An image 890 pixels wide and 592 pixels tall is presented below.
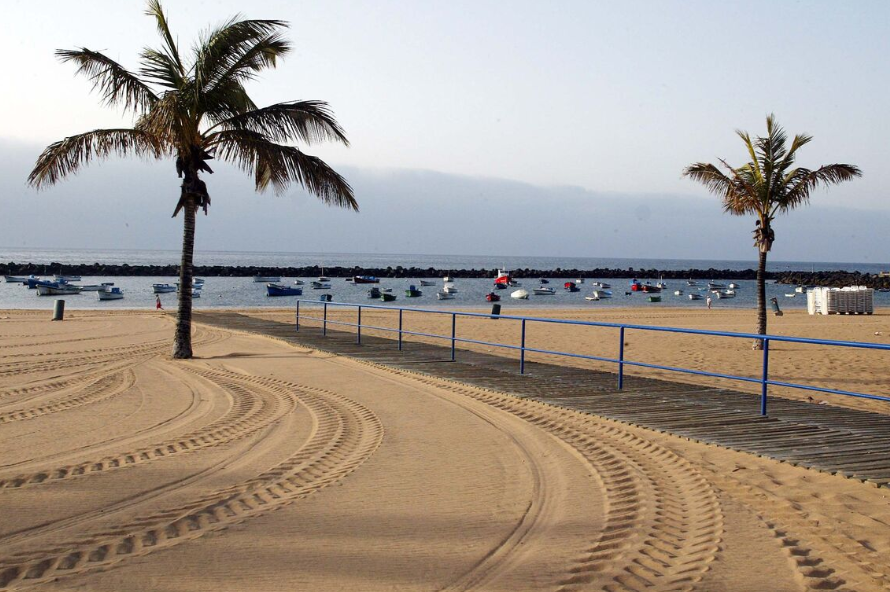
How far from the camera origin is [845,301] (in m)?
35.1

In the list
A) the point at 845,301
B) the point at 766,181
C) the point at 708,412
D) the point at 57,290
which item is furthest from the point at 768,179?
the point at 57,290

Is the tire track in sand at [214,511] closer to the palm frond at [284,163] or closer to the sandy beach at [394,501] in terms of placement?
the sandy beach at [394,501]

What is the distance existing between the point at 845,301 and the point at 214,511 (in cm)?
3613

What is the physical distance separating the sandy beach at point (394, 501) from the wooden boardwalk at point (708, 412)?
0.90ft

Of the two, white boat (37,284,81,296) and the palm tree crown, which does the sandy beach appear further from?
white boat (37,284,81,296)

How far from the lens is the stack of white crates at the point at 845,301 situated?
115 ft

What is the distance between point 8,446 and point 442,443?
4.01m

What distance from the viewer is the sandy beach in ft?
13.2

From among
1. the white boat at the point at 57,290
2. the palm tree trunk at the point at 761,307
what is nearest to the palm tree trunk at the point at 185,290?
Result: the palm tree trunk at the point at 761,307

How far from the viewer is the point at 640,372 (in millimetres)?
14438

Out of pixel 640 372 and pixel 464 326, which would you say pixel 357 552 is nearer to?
pixel 640 372

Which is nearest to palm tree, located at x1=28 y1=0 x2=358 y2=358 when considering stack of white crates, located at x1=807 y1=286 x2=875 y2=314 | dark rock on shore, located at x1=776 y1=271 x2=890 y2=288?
stack of white crates, located at x1=807 y1=286 x2=875 y2=314

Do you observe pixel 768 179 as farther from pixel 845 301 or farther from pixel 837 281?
pixel 837 281

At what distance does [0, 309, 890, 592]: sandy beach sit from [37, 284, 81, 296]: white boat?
46163 millimetres
